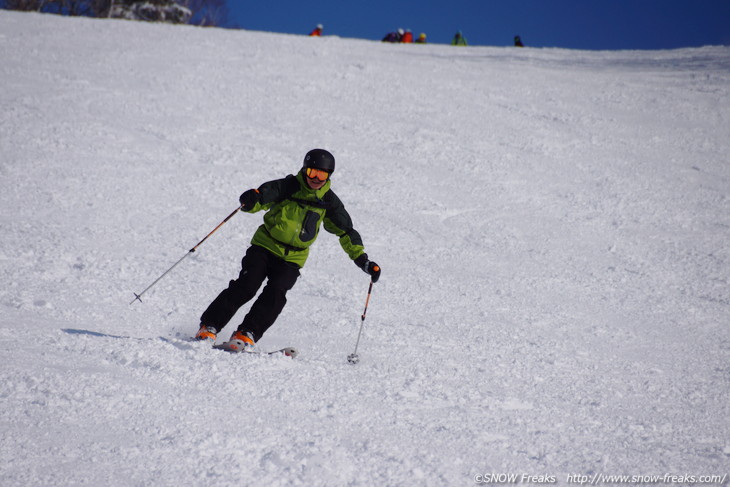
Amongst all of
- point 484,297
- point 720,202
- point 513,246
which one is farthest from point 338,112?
point 720,202

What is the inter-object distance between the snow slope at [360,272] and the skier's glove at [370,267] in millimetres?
655

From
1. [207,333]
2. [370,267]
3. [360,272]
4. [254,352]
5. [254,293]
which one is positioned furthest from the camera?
[360,272]

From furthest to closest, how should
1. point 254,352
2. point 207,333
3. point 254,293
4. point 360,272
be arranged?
point 360,272, point 254,293, point 207,333, point 254,352

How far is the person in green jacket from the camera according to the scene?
14.1 feet

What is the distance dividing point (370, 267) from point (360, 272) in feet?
6.94

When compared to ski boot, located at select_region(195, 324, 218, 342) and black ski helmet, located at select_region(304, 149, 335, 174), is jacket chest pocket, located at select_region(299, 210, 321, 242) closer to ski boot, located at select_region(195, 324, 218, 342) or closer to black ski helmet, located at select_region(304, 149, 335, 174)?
black ski helmet, located at select_region(304, 149, 335, 174)

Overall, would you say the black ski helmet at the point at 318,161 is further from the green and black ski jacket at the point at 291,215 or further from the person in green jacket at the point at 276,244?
the green and black ski jacket at the point at 291,215

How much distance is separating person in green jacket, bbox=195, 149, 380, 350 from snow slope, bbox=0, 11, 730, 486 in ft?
1.38

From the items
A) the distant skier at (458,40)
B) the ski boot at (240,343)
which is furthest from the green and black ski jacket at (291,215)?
the distant skier at (458,40)

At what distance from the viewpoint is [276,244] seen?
4.46m

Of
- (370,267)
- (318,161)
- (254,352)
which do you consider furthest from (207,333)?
(318,161)

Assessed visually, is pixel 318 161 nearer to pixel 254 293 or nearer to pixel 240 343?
pixel 254 293

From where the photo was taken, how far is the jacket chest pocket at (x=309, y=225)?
4.43 metres

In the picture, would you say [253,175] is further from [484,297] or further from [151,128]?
[484,297]
